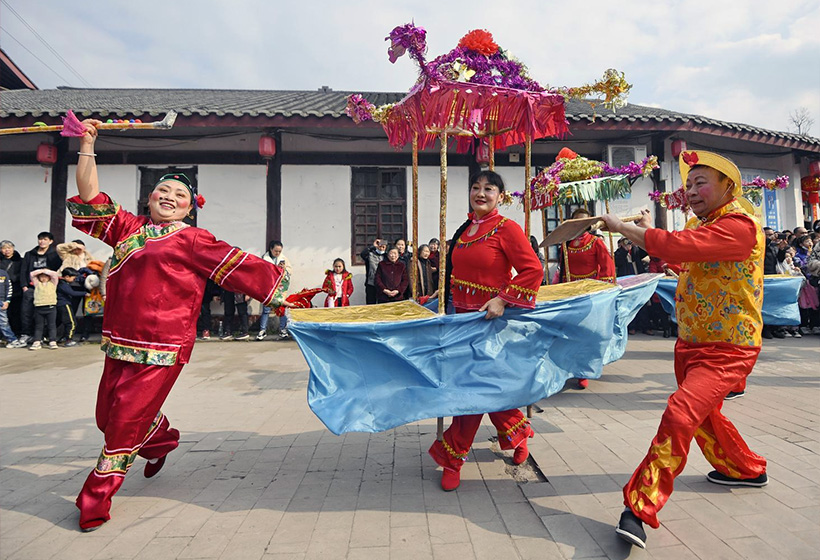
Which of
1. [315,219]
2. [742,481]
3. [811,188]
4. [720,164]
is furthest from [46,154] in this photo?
[811,188]

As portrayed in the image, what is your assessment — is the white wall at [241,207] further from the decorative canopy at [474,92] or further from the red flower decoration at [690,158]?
the red flower decoration at [690,158]

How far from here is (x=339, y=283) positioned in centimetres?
796

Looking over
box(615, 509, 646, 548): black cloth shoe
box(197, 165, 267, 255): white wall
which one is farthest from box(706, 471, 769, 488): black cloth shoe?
box(197, 165, 267, 255): white wall

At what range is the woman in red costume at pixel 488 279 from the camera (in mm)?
2496

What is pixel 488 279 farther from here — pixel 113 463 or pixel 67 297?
pixel 67 297

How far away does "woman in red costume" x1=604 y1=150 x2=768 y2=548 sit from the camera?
77.8 inches

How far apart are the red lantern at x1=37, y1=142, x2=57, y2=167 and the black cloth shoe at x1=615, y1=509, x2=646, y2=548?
10.3m

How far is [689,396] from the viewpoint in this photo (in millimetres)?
2037

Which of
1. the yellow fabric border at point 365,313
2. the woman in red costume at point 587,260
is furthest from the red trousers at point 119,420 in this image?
the woman in red costume at point 587,260

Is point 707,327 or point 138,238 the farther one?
point 138,238

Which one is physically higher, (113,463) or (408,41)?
(408,41)

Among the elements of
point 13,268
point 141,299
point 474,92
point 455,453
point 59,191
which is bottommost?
point 455,453

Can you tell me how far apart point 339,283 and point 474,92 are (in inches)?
221

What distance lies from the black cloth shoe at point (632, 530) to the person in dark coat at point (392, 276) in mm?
6061
